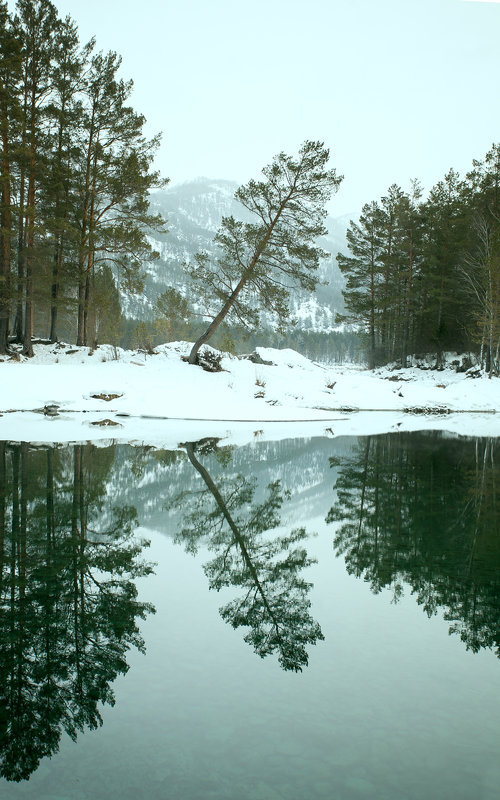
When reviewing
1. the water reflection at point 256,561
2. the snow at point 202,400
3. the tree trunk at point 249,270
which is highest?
the tree trunk at point 249,270

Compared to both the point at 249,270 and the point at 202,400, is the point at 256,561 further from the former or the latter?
the point at 249,270

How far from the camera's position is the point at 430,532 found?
577 cm

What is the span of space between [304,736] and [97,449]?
8784mm

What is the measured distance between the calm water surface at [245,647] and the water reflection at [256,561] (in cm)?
2

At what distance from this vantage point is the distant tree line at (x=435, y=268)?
30.6 meters

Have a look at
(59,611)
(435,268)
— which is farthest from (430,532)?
(435,268)

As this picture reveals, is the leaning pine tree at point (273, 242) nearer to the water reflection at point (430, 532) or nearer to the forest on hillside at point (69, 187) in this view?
the forest on hillside at point (69, 187)

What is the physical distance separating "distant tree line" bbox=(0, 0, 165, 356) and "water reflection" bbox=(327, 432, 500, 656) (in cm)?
1535

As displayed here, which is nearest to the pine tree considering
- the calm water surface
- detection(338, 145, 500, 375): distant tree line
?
the calm water surface

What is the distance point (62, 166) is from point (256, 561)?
67.9ft

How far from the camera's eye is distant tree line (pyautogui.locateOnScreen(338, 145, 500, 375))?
30578mm

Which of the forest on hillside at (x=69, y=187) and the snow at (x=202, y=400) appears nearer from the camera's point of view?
the snow at (x=202, y=400)

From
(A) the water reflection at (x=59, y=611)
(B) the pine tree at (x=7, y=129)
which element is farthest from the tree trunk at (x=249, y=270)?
(A) the water reflection at (x=59, y=611)

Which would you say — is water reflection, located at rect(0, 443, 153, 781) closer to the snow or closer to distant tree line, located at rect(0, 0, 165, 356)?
the snow
